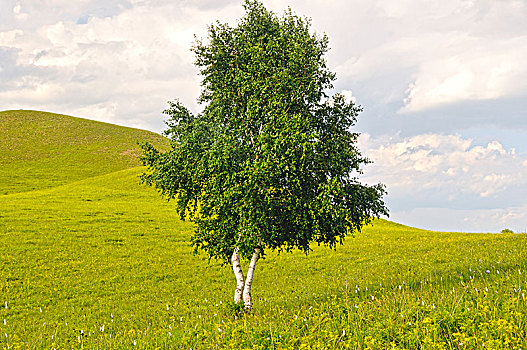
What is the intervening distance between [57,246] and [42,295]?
10.6 m

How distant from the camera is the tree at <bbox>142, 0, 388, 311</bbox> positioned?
49.2ft

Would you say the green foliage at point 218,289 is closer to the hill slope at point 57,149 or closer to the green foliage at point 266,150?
the green foliage at point 266,150

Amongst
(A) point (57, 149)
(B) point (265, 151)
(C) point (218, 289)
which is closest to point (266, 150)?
(B) point (265, 151)

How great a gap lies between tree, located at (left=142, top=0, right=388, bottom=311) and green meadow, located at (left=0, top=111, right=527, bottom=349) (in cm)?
317

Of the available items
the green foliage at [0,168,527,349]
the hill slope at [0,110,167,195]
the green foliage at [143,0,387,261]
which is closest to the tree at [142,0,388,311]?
the green foliage at [143,0,387,261]

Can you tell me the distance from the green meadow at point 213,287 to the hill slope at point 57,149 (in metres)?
24.2

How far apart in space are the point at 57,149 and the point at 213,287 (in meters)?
99.5

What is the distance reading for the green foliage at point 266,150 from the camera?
1498 centimetres

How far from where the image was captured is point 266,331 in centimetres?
1073

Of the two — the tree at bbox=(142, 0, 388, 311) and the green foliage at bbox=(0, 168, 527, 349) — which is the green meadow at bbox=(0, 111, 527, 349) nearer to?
the green foliage at bbox=(0, 168, 527, 349)

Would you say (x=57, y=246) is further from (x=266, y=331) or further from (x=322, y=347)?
(x=322, y=347)

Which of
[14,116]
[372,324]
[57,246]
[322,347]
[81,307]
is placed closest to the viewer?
[322,347]

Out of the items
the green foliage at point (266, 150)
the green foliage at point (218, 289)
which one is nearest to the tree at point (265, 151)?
the green foliage at point (266, 150)

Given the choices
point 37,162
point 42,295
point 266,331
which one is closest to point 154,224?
point 42,295
